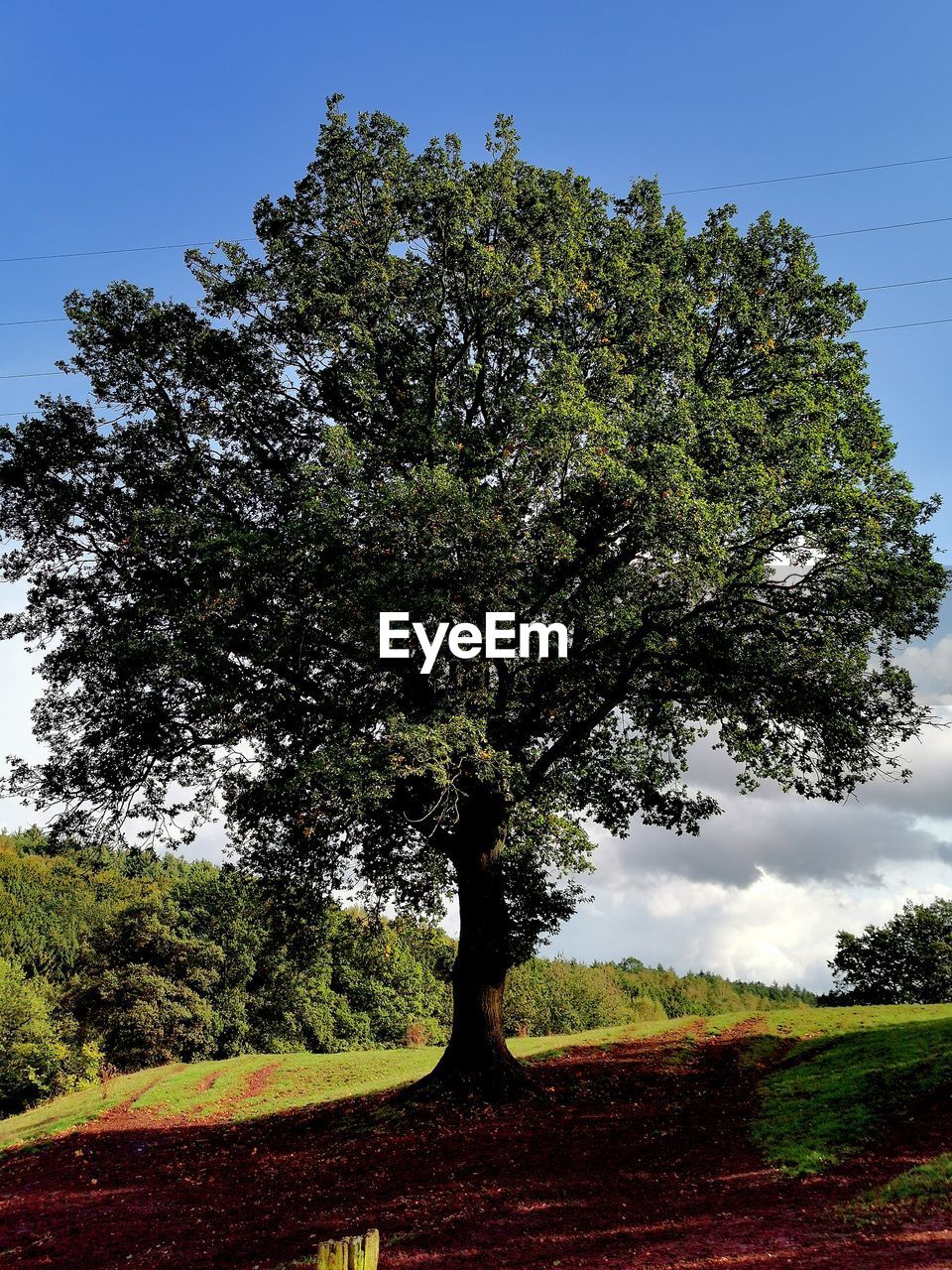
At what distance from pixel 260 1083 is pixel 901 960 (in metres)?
37.6

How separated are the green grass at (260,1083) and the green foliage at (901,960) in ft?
79.4

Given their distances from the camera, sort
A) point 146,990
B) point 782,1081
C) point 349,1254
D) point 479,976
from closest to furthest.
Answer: point 349,1254
point 782,1081
point 479,976
point 146,990

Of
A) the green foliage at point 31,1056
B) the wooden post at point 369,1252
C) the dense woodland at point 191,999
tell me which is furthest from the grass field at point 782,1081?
the green foliage at point 31,1056

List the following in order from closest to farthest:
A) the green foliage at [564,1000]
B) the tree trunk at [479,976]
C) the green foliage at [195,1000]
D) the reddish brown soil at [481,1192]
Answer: the reddish brown soil at [481,1192], the tree trunk at [479,976], the green foliage at [195,1000], the green foliage at [564,1000]

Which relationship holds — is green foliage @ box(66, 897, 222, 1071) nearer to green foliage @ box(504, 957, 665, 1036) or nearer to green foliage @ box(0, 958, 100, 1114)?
green foliage @ box(0, 958, 100, 1114)

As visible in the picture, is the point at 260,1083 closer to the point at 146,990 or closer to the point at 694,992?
the point at 146,990

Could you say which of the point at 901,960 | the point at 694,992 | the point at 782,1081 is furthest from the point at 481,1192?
the point at 694,992

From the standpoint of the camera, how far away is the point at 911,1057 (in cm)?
1939

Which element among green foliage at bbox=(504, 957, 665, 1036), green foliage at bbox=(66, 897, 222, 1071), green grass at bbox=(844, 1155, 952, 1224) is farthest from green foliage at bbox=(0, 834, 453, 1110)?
green grass at bbox=(844, 1155, 952, 1224)

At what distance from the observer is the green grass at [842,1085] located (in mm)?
14398

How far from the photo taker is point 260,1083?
30.4 m

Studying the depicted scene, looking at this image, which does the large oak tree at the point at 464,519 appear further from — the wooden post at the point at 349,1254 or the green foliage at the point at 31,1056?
the green foliage at the point at 31,1056

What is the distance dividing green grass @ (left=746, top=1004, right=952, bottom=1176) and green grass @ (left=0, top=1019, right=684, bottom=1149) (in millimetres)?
6988

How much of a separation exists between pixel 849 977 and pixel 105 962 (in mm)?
47569
